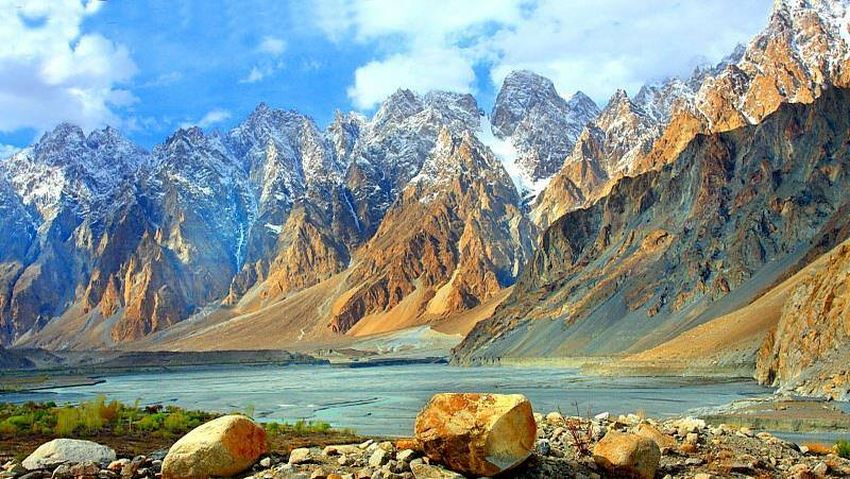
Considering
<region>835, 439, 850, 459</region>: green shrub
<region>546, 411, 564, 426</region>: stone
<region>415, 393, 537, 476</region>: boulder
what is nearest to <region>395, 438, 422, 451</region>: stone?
<region>415, 393, 537, 476</region>: boulder

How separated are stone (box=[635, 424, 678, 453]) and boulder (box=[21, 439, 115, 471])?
12.3m

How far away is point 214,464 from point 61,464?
4397 mm

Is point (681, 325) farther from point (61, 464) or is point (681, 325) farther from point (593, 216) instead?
point (61, 464)

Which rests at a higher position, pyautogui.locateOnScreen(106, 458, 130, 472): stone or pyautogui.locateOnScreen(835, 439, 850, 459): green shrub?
pyautogui.locateOnScreen(106, 458, 130, 472): stone

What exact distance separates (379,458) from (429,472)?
1.23 m

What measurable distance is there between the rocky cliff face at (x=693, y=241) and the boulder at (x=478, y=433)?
102 metres

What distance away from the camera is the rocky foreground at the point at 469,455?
50.7 feet

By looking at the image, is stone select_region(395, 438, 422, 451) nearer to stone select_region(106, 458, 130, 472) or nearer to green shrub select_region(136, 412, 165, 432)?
stone select_region(106, 458, 130, 472)

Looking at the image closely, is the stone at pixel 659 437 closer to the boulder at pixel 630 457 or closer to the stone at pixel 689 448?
the stone at pixel 689 448

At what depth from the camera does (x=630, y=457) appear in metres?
16.6

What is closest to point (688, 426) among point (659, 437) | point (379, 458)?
point (659, 437)

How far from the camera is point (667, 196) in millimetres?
166750

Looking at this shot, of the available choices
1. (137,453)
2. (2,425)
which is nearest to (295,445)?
(137,453)

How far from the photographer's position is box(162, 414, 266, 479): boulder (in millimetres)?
16609
